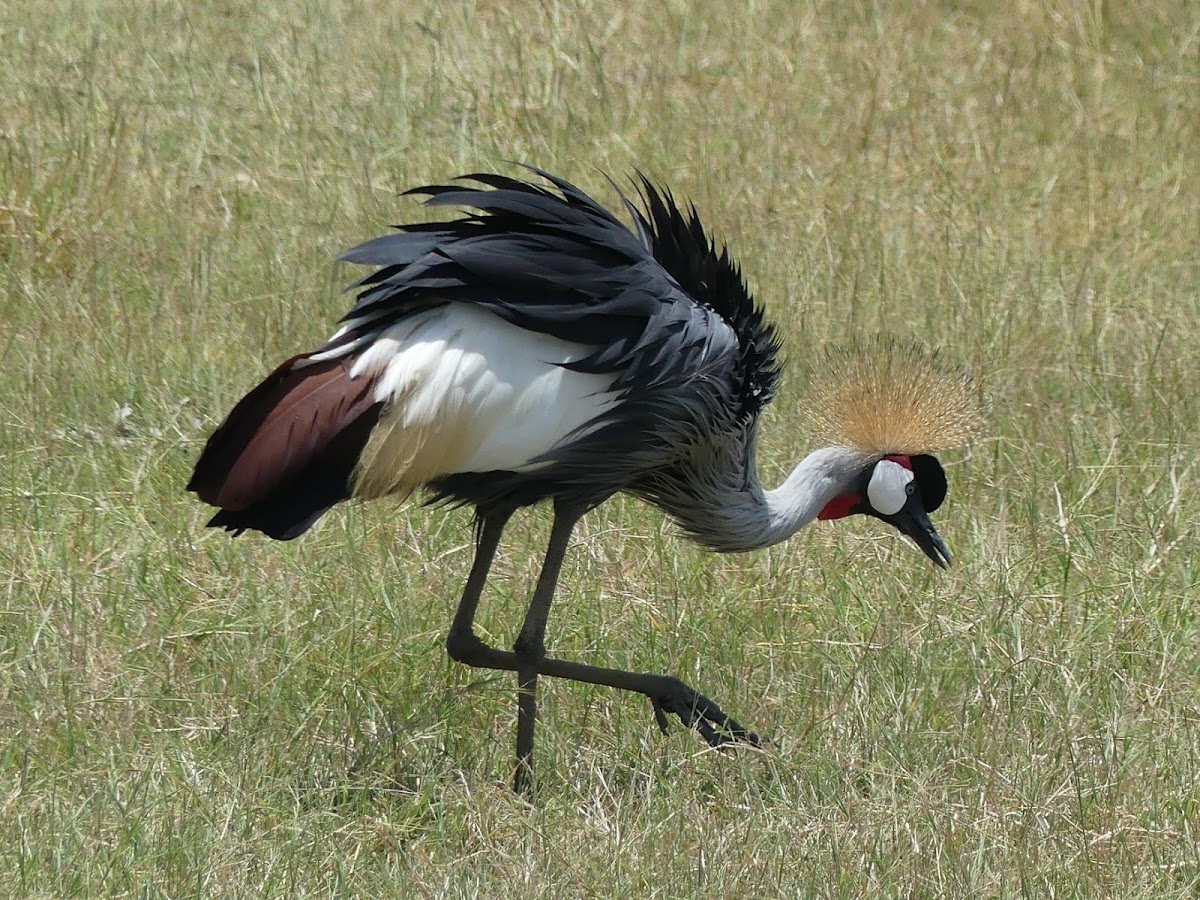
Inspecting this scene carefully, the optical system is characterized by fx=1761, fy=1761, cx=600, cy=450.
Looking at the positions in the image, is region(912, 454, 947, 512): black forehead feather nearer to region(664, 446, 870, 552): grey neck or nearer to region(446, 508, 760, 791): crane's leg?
region(664, 446, 870, 552): grey neck

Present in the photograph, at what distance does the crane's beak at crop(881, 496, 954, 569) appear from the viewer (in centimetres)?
336

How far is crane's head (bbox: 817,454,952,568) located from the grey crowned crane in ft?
0.54

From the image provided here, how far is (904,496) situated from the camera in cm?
333

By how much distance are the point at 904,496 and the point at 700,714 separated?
648 millimetres

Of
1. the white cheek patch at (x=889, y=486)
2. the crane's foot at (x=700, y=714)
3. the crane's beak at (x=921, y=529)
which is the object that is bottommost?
the crane's foot at (x=700, y=714)

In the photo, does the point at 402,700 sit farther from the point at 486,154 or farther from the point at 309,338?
the point at 486,154

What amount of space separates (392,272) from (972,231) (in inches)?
104

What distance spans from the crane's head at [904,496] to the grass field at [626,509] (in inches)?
5.6

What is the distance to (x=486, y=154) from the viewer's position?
5.27 meters

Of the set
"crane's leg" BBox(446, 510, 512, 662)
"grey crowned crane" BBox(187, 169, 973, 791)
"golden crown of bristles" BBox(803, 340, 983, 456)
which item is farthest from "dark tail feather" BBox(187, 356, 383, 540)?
"golden crown of bristles" BBox(803, 340, 983, 456)

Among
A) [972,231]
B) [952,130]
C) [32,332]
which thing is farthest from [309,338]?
[952,130]

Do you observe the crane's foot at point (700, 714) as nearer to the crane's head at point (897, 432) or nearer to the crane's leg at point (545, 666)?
the crane's leg at point (545, 666)

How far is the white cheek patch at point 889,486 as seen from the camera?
331 cm

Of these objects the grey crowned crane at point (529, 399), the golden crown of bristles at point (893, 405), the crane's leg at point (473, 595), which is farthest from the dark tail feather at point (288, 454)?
the golden crown of bristles at point (893, 405)
